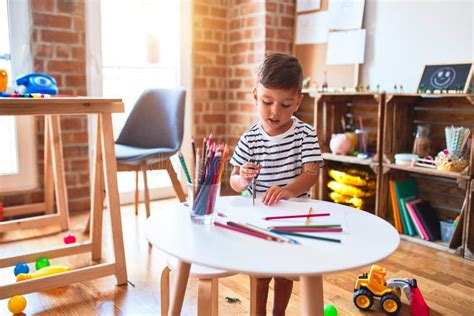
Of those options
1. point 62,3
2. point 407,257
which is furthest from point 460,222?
point 62,3

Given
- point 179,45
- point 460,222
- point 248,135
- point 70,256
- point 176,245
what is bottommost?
point 70,256

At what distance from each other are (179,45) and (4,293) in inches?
92.1

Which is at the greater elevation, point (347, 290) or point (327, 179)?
point (327, 179)

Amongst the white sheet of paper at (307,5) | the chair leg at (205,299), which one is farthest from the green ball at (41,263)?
the white sheet of paper at (307,5)

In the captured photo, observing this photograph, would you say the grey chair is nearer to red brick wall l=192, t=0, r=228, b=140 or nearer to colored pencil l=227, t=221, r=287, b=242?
red brick wall l=192, t=0, r=228, b=140

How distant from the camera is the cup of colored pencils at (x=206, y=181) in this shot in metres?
1.04

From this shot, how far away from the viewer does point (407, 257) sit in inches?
95.7

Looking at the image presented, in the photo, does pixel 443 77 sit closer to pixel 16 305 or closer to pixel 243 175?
pixel 243 175

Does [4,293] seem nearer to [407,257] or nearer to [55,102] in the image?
[55,102]

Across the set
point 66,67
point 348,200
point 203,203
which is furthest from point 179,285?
point 66,67

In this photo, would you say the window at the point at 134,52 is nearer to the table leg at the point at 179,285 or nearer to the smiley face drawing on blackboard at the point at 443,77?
the smiley face drawing on blackboard at the point at 443,77

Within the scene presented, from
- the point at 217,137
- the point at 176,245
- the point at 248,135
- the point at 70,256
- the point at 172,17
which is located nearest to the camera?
the point at 176,245

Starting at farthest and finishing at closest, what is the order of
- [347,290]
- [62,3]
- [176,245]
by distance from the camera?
1. [62,3]
2. [347,290]
3. [176,245]

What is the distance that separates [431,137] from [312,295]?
216cm
